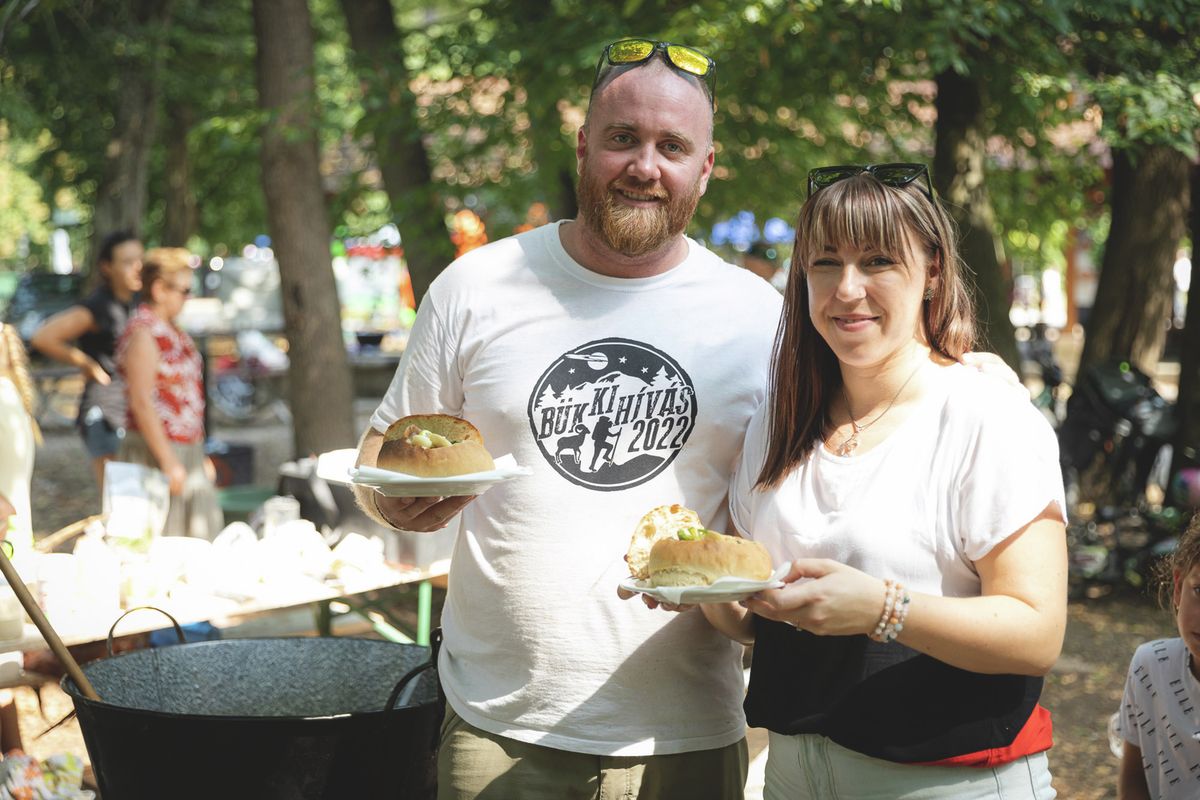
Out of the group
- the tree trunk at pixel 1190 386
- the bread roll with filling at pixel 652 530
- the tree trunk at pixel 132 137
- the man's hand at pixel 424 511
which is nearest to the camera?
the bread roll with filling at pixel 652 530

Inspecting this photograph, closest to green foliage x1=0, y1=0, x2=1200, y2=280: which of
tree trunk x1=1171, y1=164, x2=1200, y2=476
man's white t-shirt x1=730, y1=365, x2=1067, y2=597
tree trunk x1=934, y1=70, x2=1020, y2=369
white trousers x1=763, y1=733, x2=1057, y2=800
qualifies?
tree trunk x1=934, y1=70, x2=1020, y2=369

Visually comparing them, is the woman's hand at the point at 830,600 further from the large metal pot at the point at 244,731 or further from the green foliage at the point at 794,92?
the green foliage at the point at 794,92

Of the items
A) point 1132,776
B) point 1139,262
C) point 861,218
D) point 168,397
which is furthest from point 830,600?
point 1139,262

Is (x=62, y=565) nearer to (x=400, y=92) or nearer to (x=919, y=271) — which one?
(x=919, y=271)

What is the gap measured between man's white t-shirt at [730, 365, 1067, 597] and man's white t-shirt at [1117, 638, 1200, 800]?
93 cm

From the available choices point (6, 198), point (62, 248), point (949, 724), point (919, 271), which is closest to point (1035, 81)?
point (919, 271)

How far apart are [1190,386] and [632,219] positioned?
21.6ft

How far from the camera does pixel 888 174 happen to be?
2172 millimetres

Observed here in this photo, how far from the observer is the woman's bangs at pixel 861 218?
82.7 inches

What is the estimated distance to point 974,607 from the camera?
6.23 feet

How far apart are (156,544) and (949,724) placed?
333 cm

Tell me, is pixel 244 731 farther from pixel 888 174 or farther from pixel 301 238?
pixel 301 238

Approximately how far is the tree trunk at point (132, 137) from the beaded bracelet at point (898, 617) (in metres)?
14.0

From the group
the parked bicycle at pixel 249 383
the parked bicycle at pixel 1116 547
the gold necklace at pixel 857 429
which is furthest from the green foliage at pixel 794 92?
the parked bicycle at pixel 249 383
